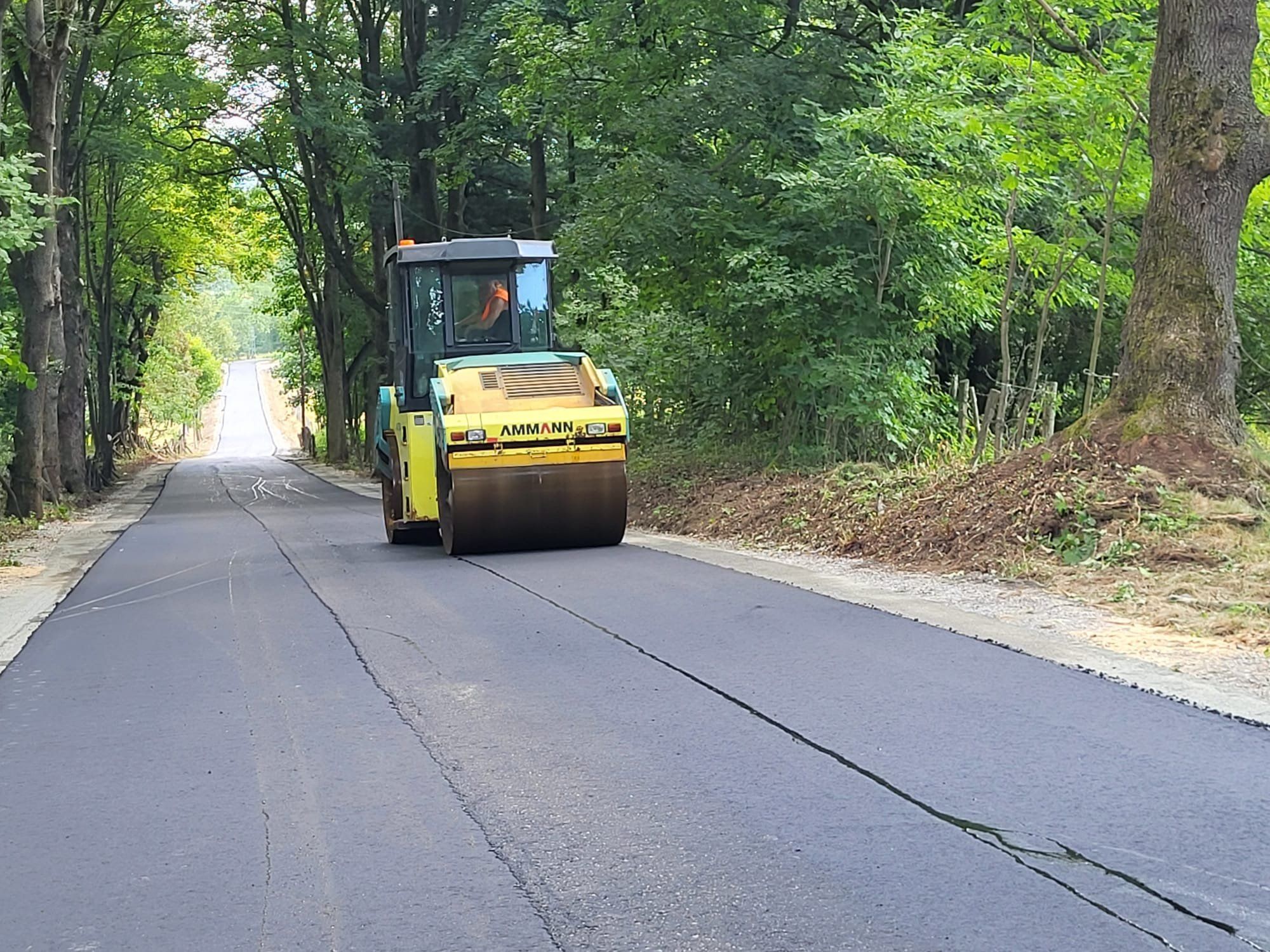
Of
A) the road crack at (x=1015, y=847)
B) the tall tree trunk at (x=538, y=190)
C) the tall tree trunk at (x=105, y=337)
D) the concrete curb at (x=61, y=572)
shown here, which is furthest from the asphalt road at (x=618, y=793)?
the tall tree trunk at (x=105, y=337)

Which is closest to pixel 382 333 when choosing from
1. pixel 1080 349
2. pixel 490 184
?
pixel 490 184

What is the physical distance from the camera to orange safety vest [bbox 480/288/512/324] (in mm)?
16906

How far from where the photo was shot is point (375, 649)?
948 centimetres

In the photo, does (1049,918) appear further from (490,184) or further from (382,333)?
(382,333)

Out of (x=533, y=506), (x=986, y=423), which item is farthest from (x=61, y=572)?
(x=986, y=423)

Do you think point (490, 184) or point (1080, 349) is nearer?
point (1080, 349)

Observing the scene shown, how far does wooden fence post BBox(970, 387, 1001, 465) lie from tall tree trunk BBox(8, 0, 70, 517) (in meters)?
16.1

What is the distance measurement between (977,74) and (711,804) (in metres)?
13.4

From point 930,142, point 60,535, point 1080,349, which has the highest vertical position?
point 930,142

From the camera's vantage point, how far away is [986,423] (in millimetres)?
16359

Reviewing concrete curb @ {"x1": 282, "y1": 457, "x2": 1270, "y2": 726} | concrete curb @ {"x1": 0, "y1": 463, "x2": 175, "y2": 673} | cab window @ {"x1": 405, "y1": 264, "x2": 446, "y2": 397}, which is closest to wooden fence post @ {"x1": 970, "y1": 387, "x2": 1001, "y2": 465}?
concrete curb @ {"x1": 282, "y1": 457, "x2": 1270, "y2": 726}

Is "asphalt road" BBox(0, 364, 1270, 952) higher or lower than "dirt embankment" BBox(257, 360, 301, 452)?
higher

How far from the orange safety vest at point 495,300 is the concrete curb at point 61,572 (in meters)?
5.40

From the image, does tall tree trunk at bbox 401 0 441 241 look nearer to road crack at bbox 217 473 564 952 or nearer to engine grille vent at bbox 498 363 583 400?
engine grille vent at bbox 498 363 583 400
